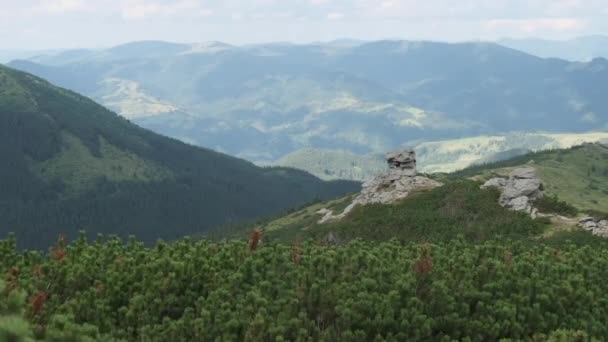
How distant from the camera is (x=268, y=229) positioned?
197 metres

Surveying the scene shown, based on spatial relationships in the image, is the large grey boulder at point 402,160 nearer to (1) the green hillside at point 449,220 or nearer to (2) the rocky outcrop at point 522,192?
(1) the green hillside at point 449,220

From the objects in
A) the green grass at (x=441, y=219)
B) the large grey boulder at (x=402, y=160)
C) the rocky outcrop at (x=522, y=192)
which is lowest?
the green grass at (x=441, y=219)

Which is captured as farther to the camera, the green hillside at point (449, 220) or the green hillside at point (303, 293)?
the green hillside at point (449, 220)

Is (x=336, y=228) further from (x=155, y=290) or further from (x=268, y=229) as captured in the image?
(x=155, y=290)

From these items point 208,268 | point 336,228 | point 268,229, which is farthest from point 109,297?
point 268,229

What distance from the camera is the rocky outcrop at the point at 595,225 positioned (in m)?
85.4

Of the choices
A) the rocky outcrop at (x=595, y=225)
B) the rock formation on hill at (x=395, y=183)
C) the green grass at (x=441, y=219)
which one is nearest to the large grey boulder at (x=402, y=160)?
the rock formation on hill at (x=395, y=183)

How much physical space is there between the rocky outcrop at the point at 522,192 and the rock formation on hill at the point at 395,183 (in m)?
29.6

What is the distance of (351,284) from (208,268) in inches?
286

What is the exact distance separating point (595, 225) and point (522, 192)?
1860 cm

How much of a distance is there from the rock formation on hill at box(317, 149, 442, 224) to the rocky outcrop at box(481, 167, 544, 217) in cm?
2963

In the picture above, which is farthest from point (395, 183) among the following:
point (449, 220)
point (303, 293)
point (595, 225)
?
point (303, 293)

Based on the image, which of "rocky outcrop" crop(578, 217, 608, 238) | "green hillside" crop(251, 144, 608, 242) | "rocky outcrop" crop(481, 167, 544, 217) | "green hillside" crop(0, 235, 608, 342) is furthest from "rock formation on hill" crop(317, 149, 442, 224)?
"green hillside" crop(0, 235, 608, 342)

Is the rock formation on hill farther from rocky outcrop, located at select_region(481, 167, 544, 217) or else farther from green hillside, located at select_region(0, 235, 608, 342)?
green hillside, located at select_region(0, 235, 608, 342)
